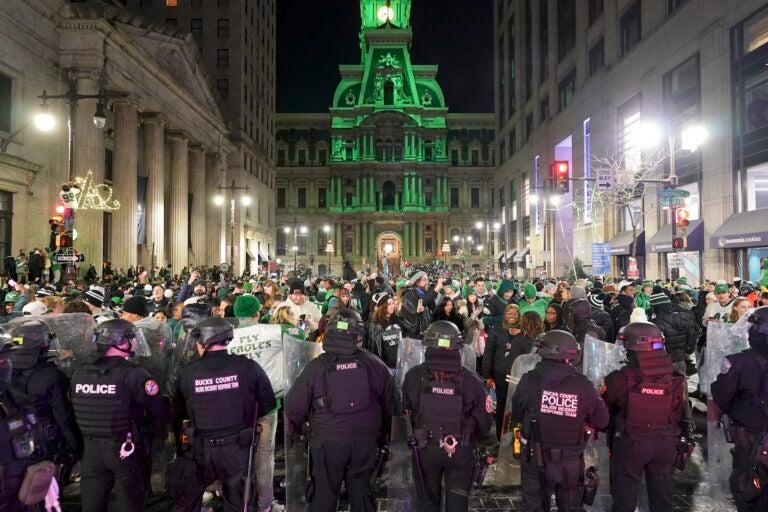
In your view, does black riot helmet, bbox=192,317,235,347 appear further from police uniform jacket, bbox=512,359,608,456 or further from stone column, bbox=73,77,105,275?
stone column, bbox=73,77,105,275

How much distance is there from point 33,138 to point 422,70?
6527 centimetres

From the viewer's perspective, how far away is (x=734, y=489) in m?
4.80

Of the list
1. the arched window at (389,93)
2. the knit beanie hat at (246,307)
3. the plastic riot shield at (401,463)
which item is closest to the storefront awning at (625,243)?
the plastic riot shield at (401,463)

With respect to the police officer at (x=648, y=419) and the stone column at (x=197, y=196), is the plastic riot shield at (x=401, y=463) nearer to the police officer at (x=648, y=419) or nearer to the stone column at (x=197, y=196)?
the police officer at (x=648, y=419)

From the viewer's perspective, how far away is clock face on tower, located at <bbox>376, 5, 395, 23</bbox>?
77.4 meters

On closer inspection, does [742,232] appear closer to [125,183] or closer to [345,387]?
[345,387]

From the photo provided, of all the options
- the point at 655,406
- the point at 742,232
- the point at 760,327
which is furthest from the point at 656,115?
the point at 655,406

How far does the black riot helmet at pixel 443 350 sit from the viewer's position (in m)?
4.53

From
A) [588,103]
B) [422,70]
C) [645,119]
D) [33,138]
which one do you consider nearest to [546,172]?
[588,103]

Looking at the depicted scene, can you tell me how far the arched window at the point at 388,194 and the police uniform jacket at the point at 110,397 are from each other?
70.6m

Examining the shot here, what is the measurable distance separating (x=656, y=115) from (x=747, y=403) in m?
24.0

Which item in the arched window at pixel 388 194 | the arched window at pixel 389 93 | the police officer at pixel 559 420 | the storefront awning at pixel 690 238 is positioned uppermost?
the arched window at pixel 389 93

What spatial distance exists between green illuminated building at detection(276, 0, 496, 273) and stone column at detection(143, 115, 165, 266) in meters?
39.6

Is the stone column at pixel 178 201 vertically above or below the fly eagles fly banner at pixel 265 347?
above
